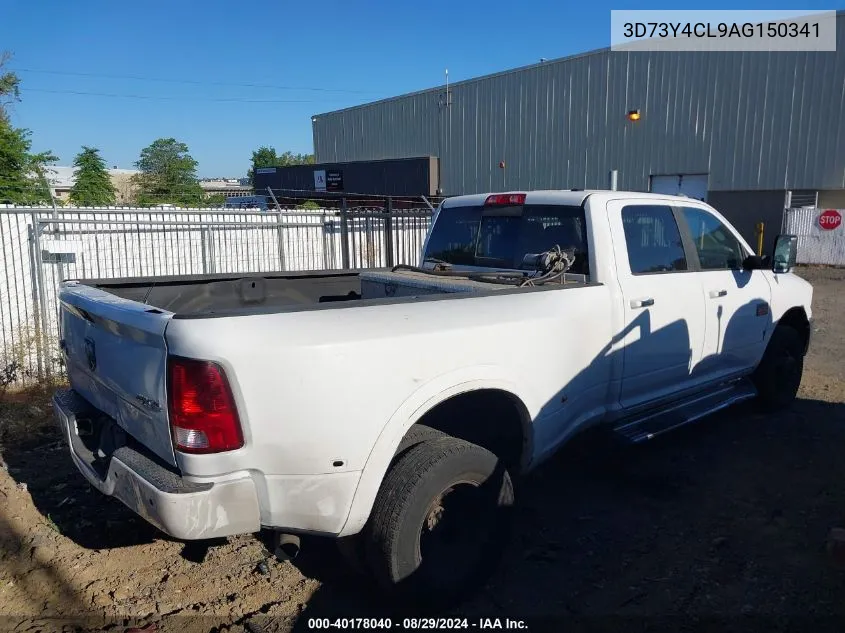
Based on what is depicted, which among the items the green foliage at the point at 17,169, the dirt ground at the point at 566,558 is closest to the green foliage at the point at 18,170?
the green foliage at the point at 17,169

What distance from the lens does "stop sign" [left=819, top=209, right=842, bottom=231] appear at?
18328 millimetres

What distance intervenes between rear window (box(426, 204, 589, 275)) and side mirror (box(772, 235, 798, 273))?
198cm

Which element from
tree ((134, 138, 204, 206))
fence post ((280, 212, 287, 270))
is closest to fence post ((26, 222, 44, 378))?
fence post ((280, 212, 287, 270))

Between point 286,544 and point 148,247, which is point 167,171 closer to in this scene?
point 148,247

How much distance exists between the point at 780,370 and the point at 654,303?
7.99 feet

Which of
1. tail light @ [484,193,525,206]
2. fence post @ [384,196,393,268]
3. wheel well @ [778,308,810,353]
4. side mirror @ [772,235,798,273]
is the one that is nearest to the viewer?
tail light @ [484,193,525,206]

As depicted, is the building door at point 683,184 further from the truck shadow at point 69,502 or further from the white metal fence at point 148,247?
the truck shadow at point 69,502

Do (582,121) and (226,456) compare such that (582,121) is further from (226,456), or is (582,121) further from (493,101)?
(226,456)

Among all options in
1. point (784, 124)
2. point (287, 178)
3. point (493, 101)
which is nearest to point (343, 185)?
point (287, 178)

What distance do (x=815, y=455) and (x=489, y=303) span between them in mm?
3375

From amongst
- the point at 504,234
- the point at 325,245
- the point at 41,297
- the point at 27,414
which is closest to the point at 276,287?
the point at 504,234

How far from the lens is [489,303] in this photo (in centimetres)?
314

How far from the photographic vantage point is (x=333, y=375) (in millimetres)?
2502

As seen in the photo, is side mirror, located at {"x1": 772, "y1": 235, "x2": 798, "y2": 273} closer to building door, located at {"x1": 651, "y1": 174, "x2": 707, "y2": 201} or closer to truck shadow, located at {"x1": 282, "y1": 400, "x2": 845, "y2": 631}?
truck shadow, located at {"x1": 282, "y1": 400, "x2": 845, "y2": 631}
